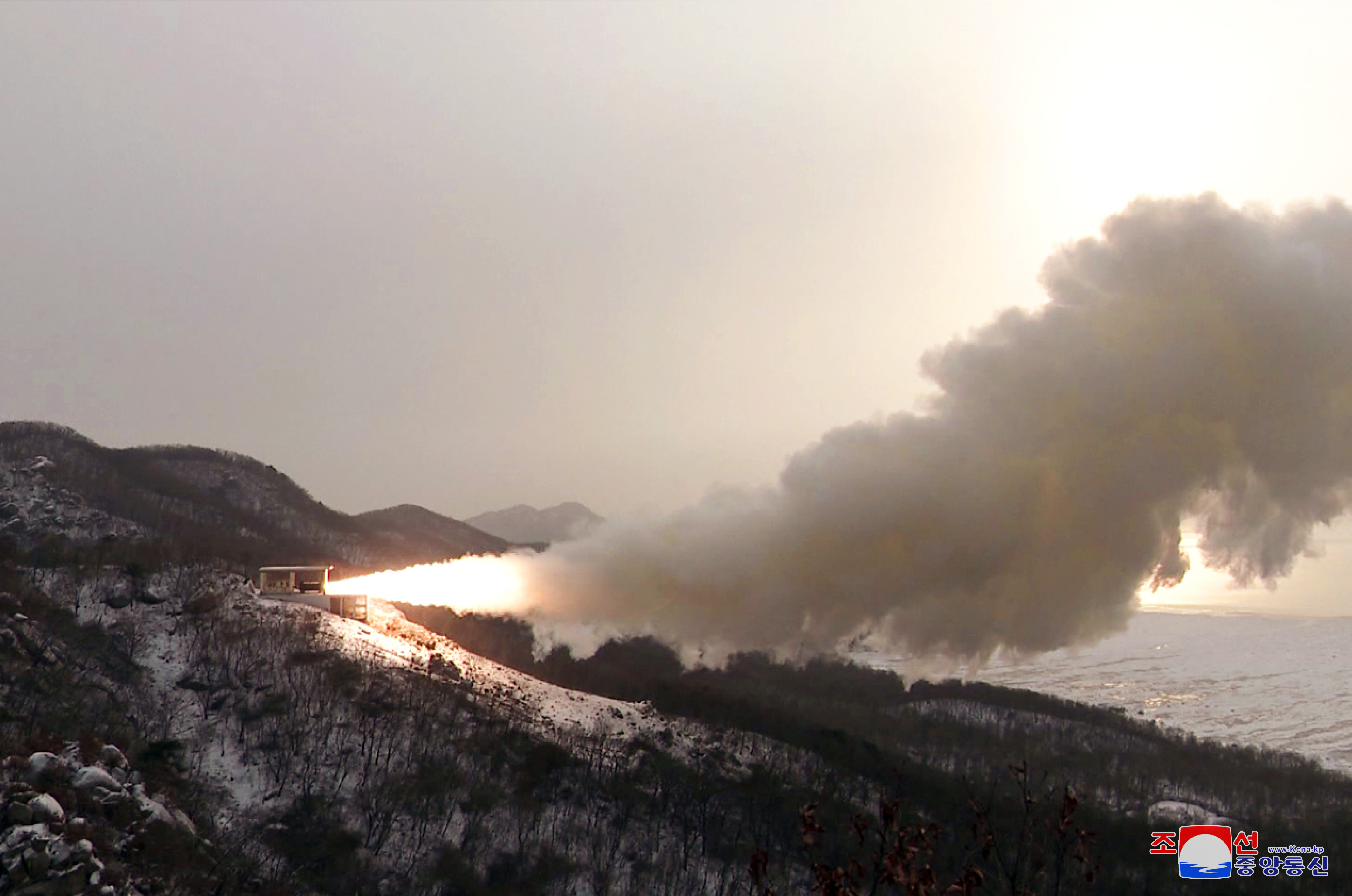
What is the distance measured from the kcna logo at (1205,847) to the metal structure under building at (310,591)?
97771 mm

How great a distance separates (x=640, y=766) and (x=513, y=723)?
13973mm

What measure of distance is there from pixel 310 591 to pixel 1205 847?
408 ft

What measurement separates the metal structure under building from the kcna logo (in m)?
97.8

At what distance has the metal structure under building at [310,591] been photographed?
10612cm

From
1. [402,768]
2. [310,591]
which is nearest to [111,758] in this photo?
[402,768]

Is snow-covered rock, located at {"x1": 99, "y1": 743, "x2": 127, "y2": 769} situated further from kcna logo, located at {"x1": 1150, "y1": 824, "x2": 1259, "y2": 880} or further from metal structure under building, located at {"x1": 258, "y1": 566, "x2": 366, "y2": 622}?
kcna logo, located at {"x1": 1150, "y1": 824, "x2": 1259, "y2": 880}

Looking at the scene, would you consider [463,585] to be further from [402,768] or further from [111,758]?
[111,758]

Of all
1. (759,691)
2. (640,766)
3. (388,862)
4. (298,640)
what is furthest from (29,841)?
(759,691)

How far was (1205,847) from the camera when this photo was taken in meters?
124

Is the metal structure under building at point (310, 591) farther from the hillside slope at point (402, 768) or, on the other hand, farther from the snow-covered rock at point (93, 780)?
the snow-covered rock at point (93, 780)

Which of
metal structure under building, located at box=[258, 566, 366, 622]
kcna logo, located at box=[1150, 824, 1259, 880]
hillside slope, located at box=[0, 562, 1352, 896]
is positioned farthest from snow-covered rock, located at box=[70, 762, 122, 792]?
kcna logo, located at box=[1150, 824, 1259, 880]

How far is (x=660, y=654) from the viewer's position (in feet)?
596

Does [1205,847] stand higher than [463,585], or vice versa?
[463,585]

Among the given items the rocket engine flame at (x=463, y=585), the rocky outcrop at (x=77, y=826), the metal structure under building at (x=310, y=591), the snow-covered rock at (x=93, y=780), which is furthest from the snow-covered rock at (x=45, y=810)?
the metal structure under building at (x=310, y=591)
